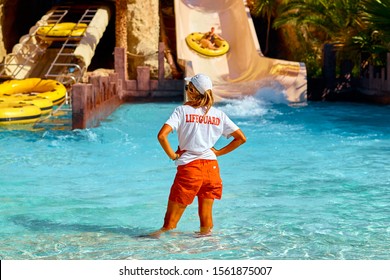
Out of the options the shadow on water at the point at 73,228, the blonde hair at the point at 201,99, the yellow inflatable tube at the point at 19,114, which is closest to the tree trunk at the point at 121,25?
the yellow inflatable tube at the point at 19,114

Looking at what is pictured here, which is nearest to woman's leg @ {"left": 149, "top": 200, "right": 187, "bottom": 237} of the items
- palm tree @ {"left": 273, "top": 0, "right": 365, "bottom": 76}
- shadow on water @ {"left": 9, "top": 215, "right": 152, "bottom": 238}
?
shadow on water @ {"left": 9, "top": 215, "right": 152, "bottom": 238}

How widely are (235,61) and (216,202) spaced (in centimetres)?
1114

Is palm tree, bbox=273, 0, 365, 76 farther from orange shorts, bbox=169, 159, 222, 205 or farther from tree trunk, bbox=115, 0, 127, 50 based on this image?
orange shorts, bbox=169, 159, 222, 205

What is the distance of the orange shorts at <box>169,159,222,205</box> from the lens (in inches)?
247

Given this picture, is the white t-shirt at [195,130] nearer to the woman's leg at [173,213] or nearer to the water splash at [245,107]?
the woman's leg at [173,213]

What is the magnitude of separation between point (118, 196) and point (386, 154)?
4454 millimetres

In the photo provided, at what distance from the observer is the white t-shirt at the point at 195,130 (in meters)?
6.24

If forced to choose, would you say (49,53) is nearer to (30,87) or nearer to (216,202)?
(30,87)

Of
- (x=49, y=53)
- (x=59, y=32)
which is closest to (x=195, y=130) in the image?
(x=59, y=32)

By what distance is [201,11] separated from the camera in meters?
21.4

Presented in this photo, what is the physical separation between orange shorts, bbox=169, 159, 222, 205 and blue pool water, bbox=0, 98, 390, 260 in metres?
0.45

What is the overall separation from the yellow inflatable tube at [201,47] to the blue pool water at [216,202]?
446 centimetres

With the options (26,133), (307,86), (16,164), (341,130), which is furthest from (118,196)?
(307,86)
